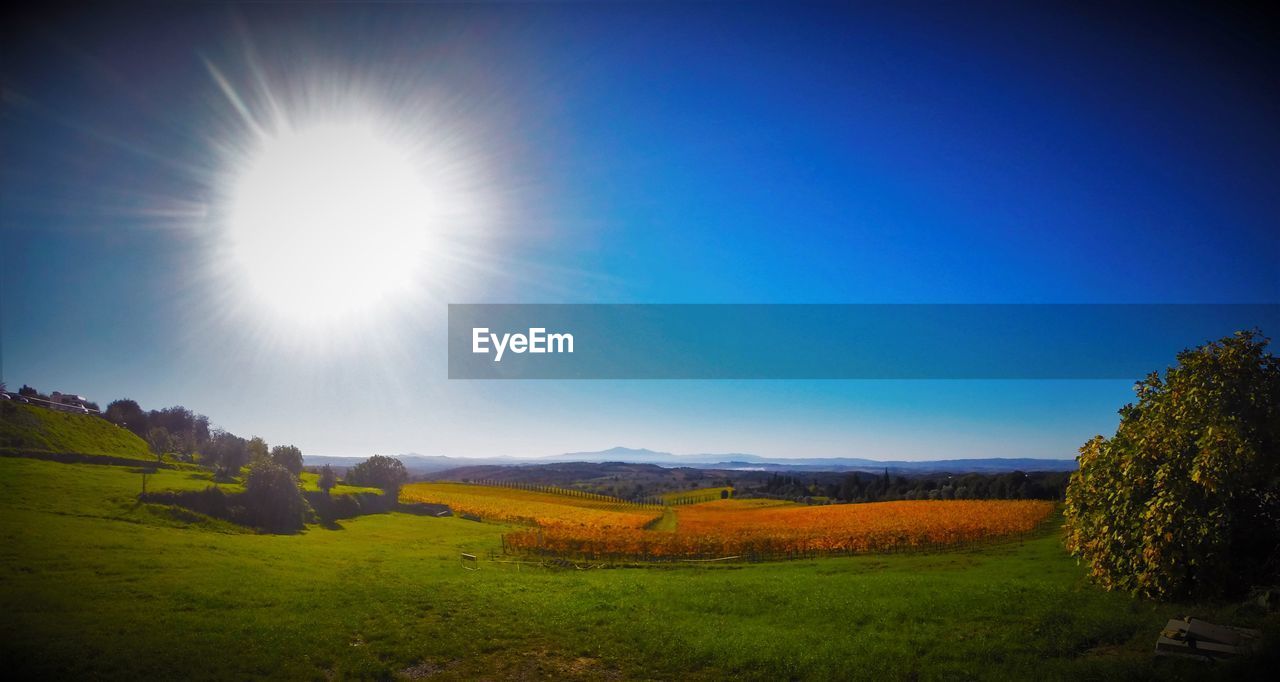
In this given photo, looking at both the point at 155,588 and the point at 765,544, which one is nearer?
Answer: the point at 155,588

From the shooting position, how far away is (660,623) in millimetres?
16156

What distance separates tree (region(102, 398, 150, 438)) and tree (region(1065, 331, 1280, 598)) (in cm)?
9064

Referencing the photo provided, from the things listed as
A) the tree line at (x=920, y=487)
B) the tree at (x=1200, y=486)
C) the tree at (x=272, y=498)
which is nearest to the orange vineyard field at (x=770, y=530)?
the tree line at (x=920, y=487)

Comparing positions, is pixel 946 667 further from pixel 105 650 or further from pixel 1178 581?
pixel 105 650

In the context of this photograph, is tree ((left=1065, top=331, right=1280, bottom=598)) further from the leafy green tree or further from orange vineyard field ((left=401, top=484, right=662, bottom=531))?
the leafy green tree

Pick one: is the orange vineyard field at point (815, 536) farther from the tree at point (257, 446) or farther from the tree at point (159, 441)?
the tree at point (159, 441)

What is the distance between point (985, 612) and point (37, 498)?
1567 inches

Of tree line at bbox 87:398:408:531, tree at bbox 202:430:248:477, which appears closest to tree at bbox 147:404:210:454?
tree line at bbox 87:398:408:531

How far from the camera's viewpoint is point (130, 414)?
7200 centimetres

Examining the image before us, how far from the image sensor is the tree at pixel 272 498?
3469cm

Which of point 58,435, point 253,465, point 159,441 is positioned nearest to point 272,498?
point 253,465

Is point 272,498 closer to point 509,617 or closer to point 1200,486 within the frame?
point 509,617

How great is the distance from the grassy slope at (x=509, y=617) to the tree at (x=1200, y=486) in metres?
1.14

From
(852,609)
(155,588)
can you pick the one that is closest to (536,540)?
(155,588)
